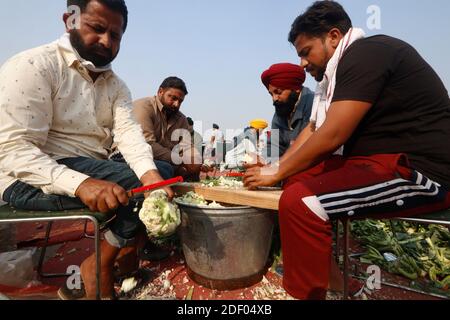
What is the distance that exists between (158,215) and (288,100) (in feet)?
10.3

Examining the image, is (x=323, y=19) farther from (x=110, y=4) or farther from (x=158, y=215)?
(x=158, y=215)

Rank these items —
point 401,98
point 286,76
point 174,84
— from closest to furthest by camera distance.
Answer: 1. point 401,98
2. point 286,76
3. point 174,84

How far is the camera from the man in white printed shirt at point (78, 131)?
67.0 inches

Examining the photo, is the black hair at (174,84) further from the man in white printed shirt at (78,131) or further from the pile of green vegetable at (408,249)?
the pile of green vegetable at (408,249)

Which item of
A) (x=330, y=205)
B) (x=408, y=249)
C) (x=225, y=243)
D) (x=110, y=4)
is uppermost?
(x=110, y=4)

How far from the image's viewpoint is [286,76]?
4160mm

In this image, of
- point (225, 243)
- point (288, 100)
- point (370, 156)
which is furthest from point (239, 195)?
point (288, 100)

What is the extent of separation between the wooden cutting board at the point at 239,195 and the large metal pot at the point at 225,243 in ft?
0.32

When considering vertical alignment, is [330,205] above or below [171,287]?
above

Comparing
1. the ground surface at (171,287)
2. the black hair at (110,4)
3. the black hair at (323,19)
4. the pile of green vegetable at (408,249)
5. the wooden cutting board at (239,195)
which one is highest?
the black hair at (110,4)

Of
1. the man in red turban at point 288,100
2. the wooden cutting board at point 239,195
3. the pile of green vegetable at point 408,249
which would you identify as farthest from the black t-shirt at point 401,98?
the man in red turban at point 288,100

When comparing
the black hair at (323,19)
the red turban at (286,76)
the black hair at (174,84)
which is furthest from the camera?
the black hair at (174,84)

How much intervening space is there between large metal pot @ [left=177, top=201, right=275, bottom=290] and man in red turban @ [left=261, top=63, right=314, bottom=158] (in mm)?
2086

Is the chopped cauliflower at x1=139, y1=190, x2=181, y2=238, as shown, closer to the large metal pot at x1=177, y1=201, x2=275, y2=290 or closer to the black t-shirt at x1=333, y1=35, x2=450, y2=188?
the large metal pot at x1=177, y1=201, x2=275, y2=290
